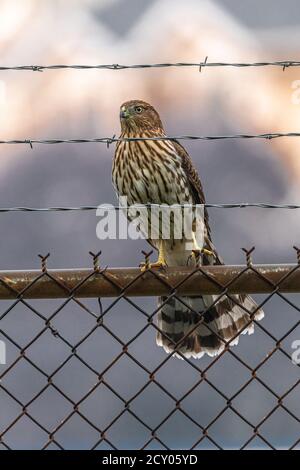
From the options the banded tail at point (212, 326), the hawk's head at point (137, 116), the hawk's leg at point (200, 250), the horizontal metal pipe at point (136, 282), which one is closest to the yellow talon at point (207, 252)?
the hawk's leg at point (200, 250)

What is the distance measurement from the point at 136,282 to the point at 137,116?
3268 mm

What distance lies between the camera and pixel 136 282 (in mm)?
4297

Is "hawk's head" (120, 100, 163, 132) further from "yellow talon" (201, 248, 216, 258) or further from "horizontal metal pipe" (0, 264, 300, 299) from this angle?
"horizontal metal pipe" (0, 264, 300, 299)

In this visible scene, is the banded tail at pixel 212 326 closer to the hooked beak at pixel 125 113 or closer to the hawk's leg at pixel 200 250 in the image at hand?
the hawk's leg at pixel 200 250

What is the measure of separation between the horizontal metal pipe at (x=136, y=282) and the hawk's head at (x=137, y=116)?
3.21 metres

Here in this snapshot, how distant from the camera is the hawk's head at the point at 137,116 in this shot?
24.3ft

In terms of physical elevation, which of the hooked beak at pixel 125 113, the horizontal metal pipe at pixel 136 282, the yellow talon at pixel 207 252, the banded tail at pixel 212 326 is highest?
the hooked beak at pixel 125 113

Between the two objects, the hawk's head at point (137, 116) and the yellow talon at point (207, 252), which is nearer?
the yellow talon at point (207, 252)

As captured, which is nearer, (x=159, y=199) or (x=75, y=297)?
(x=75, y=297)

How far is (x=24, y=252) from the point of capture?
915 centimetres

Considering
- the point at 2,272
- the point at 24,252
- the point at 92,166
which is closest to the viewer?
the point at 2,272
